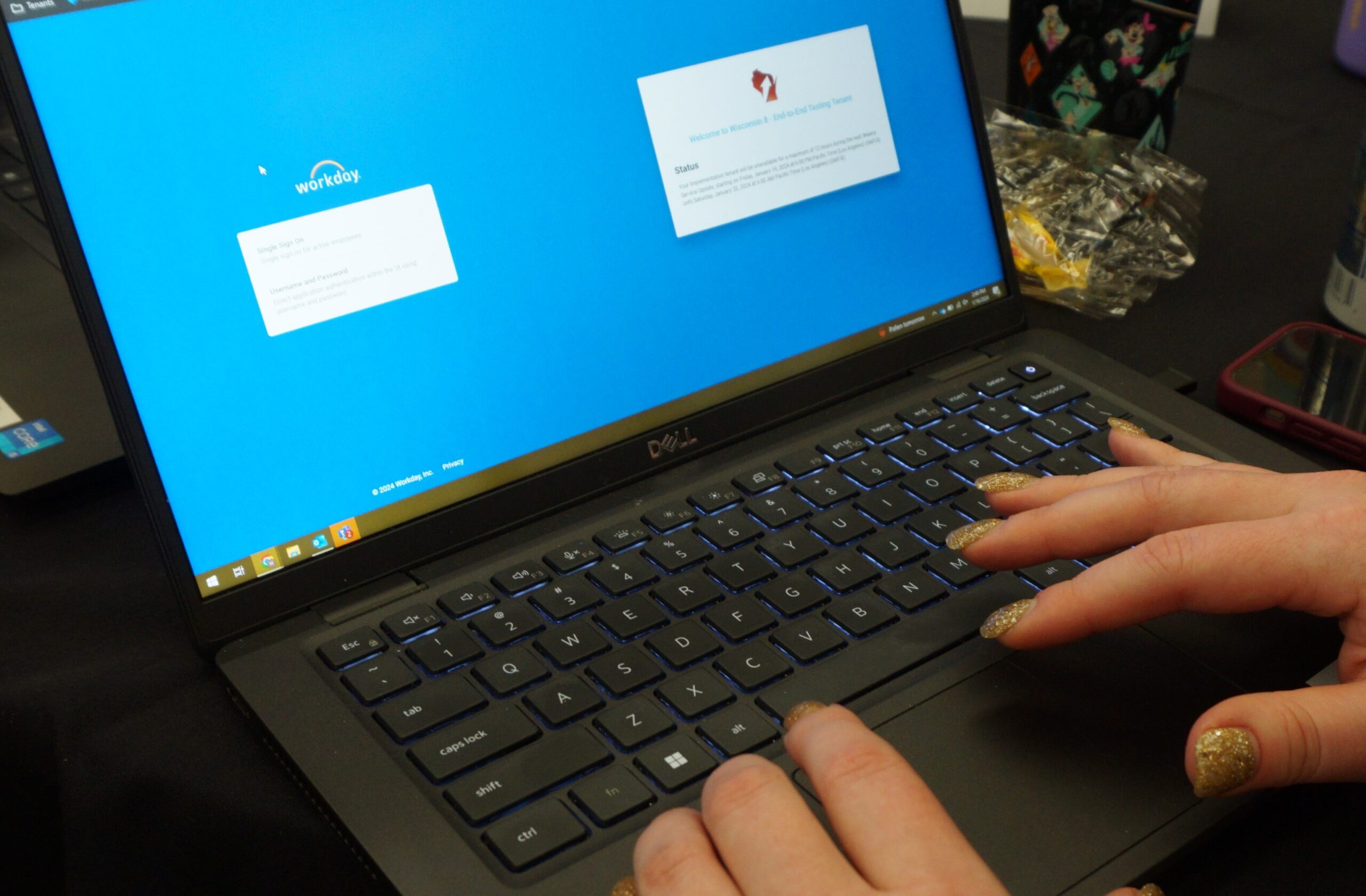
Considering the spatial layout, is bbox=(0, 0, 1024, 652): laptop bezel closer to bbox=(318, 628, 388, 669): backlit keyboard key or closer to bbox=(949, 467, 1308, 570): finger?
bbox=(318, 628, 388, 669): backlit keyboard key

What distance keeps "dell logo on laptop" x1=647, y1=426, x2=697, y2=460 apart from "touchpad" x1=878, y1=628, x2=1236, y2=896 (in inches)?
8.8

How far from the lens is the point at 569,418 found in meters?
0.63

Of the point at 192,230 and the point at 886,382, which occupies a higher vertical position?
the point at 192,230

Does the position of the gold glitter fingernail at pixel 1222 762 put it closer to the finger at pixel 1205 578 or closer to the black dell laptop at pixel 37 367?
the finger at pixel 1205 578

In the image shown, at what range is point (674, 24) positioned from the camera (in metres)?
0.65

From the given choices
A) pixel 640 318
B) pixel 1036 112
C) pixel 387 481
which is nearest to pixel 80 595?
pixel 387 481

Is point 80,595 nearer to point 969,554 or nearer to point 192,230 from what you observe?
point 192,230

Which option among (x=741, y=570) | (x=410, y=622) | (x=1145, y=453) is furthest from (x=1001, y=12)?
(x=410, y=622)

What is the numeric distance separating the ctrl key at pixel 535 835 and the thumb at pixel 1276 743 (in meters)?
0.25

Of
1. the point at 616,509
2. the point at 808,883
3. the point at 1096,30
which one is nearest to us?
the point at 808,883

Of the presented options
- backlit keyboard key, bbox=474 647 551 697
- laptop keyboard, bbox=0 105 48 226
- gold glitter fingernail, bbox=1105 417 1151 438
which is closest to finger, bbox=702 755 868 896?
backlit keyboard key, bbox=474 647 551 697

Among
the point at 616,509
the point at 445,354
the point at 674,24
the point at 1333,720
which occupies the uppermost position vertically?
the point at 674,24

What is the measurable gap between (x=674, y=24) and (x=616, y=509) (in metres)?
0.29

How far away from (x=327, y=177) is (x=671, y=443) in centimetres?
24
